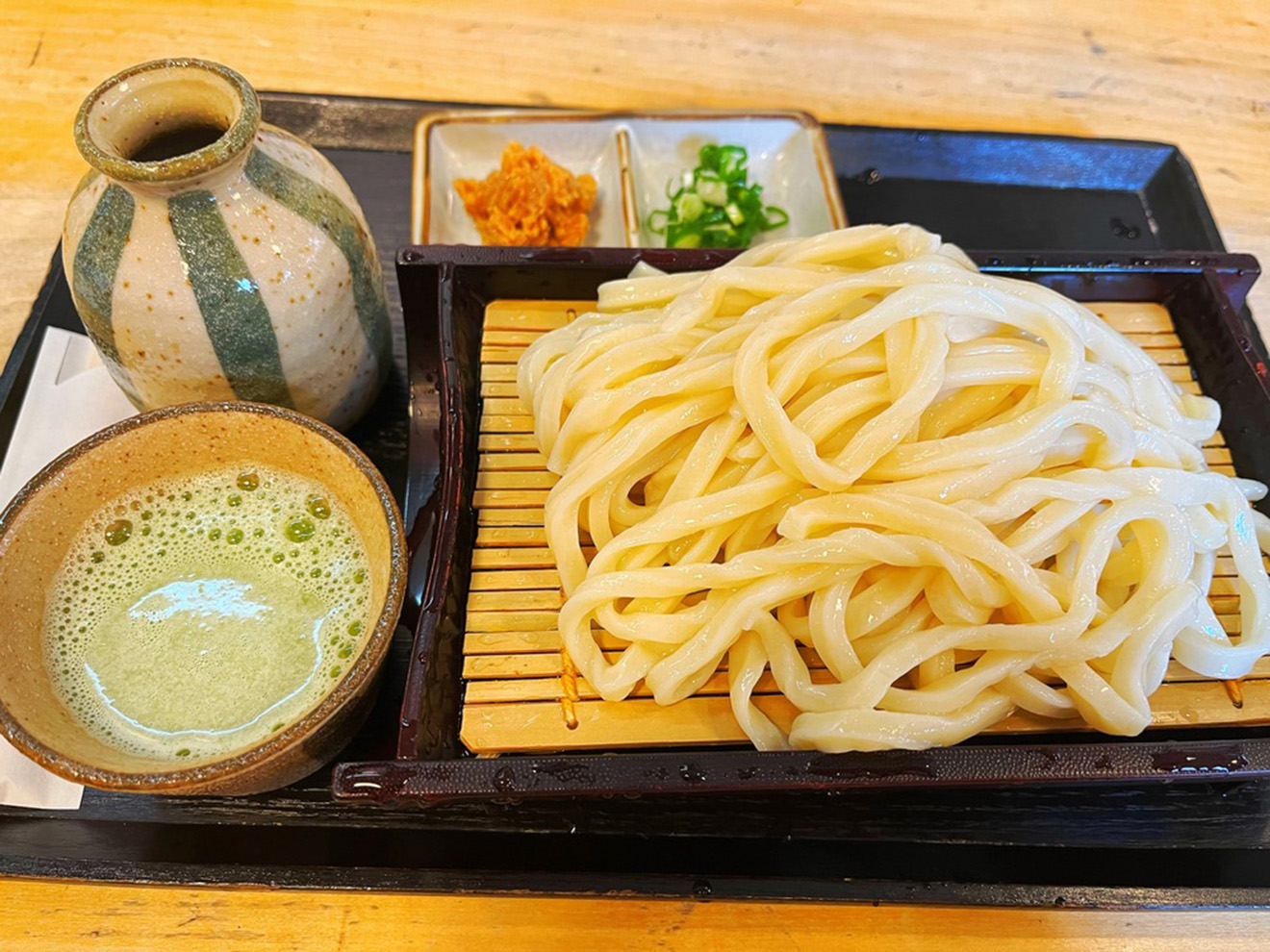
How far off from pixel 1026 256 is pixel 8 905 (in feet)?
8.35

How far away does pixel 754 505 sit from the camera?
1.63 metres

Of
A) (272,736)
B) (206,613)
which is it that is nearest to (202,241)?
(206,613)

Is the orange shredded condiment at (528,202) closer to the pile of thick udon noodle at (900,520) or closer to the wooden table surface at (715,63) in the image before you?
the wooden table surface at (715,63)

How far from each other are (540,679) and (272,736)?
472 millimetres

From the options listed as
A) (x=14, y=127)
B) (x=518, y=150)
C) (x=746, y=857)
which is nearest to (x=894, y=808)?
(x=746, y=857)

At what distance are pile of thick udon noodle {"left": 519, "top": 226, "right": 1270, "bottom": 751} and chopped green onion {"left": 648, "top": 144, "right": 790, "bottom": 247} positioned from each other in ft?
3.37

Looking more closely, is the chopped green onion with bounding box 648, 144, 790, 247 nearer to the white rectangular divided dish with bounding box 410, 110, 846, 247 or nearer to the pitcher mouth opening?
the white rectangular divided dish with bounding box 410, 110, 846, 247

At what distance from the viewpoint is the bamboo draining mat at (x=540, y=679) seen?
158 cm

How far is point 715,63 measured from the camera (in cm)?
339

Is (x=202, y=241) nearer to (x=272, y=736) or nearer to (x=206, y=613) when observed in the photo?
(x=206, y=613)

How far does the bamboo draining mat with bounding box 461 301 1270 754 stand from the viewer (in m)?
1.58

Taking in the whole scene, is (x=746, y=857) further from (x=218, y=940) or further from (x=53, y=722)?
(x=53, y=722)

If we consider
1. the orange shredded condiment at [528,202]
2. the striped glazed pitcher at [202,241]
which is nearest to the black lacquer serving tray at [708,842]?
the striped glazed pitcher at [202,241]

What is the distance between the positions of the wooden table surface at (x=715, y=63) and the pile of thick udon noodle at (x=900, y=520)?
165 cm
